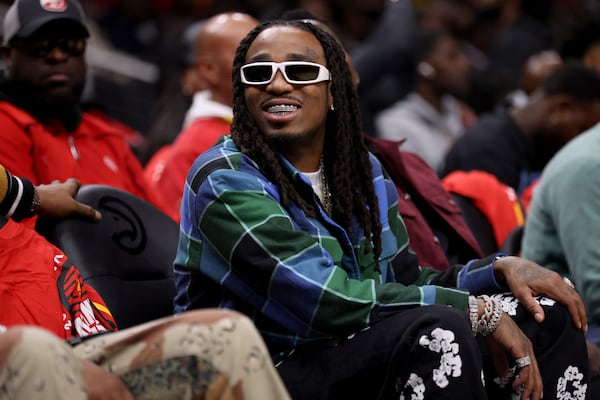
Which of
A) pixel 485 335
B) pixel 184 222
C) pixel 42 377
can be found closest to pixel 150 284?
pixel 184 222

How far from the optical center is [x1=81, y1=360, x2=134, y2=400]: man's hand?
2668 mm

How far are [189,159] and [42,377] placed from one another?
3.13 m

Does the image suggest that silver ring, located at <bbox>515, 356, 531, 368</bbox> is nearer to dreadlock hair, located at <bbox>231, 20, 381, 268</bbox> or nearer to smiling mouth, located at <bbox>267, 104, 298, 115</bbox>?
dreadlock hair, located at <bbox>231, 20, 381, 268</bbox>

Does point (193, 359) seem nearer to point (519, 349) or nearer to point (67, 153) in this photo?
point (519, 349)

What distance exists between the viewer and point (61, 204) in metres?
3.79

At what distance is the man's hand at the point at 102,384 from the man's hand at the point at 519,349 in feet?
3.83

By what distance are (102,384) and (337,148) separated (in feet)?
4.39

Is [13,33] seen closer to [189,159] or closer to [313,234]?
→ [189,159]

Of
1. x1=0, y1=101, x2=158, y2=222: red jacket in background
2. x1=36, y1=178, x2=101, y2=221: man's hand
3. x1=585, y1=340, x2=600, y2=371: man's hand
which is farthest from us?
x1=0, y1=101, x2=158, y2=222: red jacket in background

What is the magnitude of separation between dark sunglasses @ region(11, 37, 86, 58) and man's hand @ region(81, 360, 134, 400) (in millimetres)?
2160

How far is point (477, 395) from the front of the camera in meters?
3.11

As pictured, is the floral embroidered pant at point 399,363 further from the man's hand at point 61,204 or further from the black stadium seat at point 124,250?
the man's hand at point 61,204

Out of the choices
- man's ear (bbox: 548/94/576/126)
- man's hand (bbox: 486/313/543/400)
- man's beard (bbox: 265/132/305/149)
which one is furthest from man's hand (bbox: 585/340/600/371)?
man's ear (bbox: 548/94/576/126)

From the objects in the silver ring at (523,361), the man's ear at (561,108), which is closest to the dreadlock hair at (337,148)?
the silver ring at (523,361)
